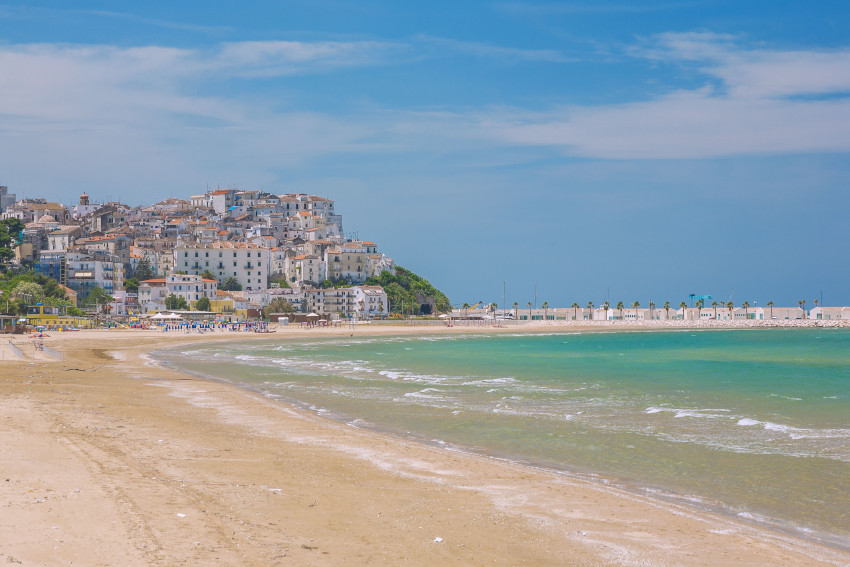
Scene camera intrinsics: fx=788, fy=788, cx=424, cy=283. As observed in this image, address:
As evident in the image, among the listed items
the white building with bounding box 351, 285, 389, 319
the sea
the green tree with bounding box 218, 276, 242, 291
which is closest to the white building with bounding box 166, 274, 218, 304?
the green tree with bounding box 218, 276, 242, 291

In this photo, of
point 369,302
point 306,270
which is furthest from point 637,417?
point 306,270

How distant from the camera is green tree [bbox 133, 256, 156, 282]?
11038 cm

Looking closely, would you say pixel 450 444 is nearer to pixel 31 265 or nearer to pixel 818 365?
pixel 818 365

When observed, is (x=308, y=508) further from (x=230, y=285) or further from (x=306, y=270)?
(x=306, y=270)

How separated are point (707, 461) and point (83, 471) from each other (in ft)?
34.0

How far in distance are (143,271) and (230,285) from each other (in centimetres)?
1206

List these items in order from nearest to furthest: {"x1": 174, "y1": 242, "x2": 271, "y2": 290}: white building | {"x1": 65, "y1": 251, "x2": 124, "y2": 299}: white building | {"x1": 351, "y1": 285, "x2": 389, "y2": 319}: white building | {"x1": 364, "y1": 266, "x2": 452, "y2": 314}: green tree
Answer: {"x1": 65, "y1": 251, "x2": 124, "y2": 299}: white building < {"x1": 174, "y1": 242, "x2": 271, "y2": 290}: white building < {"x1": 351, "y1": 285, "x2": 389, "y2": 319}: white building < {"x1": 364, "y1": 266, "x2": 452, "y2": 314}: green tree

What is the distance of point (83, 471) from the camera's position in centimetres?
1072

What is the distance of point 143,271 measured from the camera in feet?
364

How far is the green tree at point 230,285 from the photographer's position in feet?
371

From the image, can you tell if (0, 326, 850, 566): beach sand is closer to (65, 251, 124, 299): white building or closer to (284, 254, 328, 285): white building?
(65, 251, 124, 299): white building

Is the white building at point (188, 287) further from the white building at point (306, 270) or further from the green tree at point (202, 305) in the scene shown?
the white building at point (306, 270)

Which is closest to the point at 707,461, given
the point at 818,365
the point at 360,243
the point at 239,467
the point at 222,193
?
the point at 239,467

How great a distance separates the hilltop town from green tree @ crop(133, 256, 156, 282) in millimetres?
141
